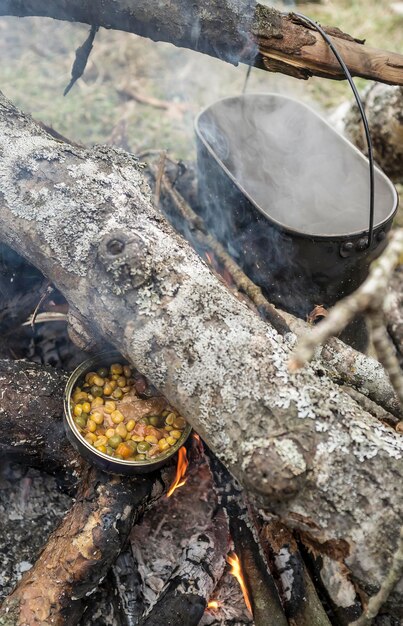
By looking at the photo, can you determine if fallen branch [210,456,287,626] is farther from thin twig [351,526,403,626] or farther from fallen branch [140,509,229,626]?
thin twig [351,526,403,626]

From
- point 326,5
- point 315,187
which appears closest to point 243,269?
point 315,187

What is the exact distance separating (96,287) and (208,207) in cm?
128

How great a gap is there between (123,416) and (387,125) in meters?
2.79

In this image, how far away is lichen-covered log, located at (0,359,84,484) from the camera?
7.30 feet

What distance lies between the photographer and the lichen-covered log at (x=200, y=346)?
1.58 metres

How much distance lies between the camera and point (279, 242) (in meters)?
2.54

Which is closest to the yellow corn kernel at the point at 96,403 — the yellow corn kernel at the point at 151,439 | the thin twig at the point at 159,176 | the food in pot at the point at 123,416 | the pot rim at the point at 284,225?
the food in pot at the point at 123,416

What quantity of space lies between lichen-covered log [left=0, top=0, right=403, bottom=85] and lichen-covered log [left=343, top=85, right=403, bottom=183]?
1.37 metres

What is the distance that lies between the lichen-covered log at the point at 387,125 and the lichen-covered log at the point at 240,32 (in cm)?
137

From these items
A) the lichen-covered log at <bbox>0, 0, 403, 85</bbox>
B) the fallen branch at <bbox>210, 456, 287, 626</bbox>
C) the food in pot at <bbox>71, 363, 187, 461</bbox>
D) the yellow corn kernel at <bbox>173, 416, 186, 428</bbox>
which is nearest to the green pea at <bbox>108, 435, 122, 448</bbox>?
the food in pot at <bbox>71, 363, 187, 461</bbox>

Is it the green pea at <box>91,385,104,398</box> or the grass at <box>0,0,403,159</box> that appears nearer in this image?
the green pea at <box>91,385,104,398</box>

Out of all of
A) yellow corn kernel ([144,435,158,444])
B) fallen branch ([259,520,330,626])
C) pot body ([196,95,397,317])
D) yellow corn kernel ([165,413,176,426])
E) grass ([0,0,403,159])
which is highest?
pot body ([196,95,397,317])

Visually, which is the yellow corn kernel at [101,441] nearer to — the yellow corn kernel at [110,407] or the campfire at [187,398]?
the campfire at [187,398]

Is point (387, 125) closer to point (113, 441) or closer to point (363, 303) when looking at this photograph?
point (113, 441)
